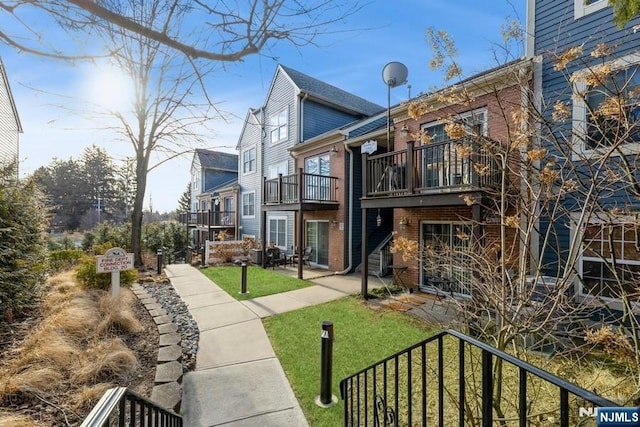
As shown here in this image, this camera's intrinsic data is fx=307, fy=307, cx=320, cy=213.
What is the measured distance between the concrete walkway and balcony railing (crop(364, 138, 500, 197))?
3.51 m

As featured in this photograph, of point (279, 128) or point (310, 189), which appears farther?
point (279, 128)

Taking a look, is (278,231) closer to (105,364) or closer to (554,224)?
(105,364)

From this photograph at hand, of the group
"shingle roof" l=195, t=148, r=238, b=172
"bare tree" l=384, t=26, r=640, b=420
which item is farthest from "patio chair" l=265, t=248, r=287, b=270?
"shingle roof" l=195, t=148, r=238, b=172

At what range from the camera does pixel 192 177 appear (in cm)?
3184

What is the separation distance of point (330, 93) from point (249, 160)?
663cm

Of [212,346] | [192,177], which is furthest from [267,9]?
[192,177]

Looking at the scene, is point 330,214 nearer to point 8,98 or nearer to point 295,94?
point 295,94

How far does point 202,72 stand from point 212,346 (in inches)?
180

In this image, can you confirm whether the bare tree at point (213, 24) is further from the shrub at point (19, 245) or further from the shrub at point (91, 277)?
the shrub at point (91, 277)

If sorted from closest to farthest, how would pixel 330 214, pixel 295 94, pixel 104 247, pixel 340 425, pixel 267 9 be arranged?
pixel 267 9, pixel 340 425, pixel 104 247, pixel 330 214, pixel 295 94

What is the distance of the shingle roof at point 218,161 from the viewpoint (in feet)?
89.8

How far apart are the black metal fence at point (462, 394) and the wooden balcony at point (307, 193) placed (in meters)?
8.18

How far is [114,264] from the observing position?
23.6 feet

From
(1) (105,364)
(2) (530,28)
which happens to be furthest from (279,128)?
(1) (105,364)
